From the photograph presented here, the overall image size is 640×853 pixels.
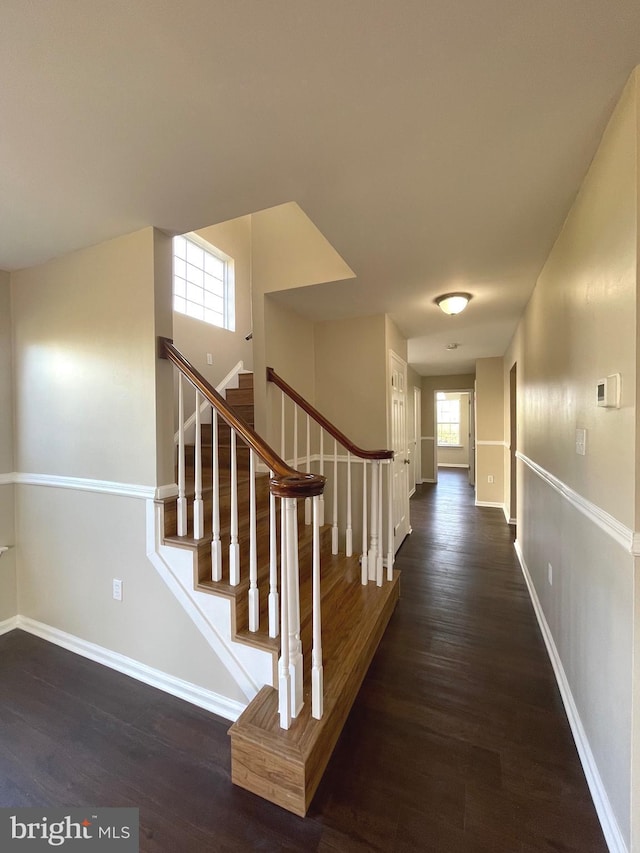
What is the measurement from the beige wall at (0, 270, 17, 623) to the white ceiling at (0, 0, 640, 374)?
0.66m

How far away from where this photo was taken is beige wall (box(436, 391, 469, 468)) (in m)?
10.0

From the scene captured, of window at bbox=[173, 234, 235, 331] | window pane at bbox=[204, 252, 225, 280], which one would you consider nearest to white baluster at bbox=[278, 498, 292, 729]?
window at bbox=[173, 234, 235, 331]

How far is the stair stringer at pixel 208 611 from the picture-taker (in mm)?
1604

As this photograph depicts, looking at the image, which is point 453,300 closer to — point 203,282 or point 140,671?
point 203,282

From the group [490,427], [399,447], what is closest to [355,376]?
[399,447]

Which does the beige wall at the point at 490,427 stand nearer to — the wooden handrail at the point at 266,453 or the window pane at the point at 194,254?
the window pane at the point at 194,254

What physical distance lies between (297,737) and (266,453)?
1.09m

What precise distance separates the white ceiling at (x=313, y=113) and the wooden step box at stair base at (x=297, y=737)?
2214mm

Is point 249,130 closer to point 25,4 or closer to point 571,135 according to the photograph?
point 25,4

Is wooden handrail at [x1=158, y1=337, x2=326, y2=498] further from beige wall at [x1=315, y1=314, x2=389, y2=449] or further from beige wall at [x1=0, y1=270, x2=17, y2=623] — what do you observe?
beige wall at [x1=315, y1=314, x2=389, y2=449]

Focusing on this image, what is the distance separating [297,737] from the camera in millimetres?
1300

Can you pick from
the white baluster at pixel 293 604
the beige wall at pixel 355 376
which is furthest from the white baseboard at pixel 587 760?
the beige wall at pixel 355 376

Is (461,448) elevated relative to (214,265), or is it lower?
lower

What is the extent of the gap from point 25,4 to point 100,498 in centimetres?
199
